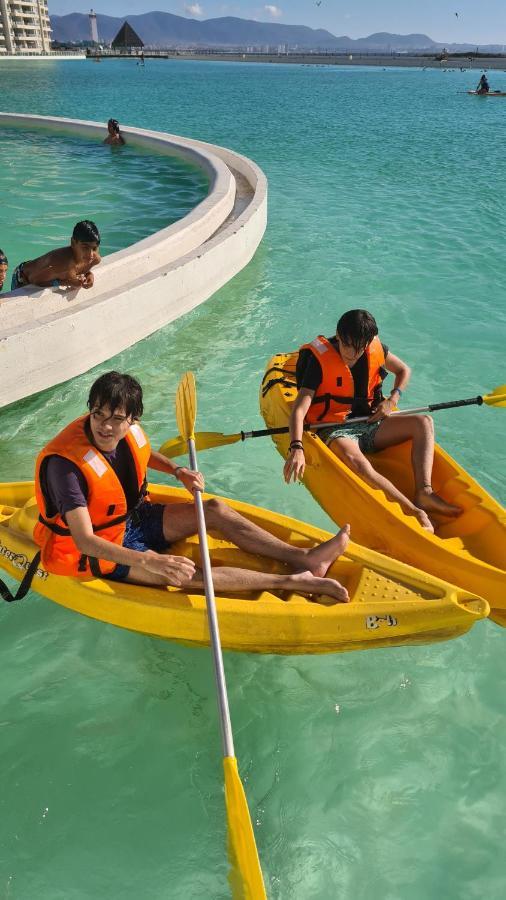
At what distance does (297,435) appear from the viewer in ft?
12.6

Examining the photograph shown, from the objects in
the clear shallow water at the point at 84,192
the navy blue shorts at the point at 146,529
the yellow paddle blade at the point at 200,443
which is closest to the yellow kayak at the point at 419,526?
the yellow paddle blade at the point at 200,443

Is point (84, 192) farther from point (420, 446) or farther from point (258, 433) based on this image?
point (420, 446)

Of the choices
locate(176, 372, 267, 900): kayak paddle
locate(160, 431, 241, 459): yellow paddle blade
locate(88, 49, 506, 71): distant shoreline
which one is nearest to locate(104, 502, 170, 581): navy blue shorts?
locate(176, 372, 267, 900): kayak paddle

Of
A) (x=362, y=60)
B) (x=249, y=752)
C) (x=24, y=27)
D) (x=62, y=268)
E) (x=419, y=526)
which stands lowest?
(x=249, y=752)

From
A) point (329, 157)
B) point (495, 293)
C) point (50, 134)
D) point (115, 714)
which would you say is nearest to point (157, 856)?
point (115, 714)

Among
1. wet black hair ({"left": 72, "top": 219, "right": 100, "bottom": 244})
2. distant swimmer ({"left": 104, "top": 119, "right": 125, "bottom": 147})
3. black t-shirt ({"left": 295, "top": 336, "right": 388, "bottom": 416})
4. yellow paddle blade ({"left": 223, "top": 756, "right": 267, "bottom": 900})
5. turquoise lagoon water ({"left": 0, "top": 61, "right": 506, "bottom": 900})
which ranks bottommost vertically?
turquoise lagoon water ({"left": 0, "top": 61, "right": 506, "bottom": 900})

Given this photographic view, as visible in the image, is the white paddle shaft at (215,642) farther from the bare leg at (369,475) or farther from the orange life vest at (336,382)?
the orange life vest at (336,382)

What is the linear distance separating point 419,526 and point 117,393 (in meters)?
1.85

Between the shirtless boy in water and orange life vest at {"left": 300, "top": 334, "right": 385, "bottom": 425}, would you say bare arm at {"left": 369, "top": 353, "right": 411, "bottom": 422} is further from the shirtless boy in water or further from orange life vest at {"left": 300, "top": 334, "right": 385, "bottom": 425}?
the shirtless boy in water

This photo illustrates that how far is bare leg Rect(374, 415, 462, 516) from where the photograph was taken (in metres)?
3.69

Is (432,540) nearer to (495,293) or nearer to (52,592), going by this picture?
(52,592)

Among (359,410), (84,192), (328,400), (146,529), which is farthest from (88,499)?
(84,192)

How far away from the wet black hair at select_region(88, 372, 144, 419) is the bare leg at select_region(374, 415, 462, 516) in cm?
191

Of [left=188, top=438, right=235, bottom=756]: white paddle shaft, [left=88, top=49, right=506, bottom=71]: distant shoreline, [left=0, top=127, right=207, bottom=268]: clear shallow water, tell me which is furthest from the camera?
[left=88, top=49, right=506, bottom=71]: distant shoreline
